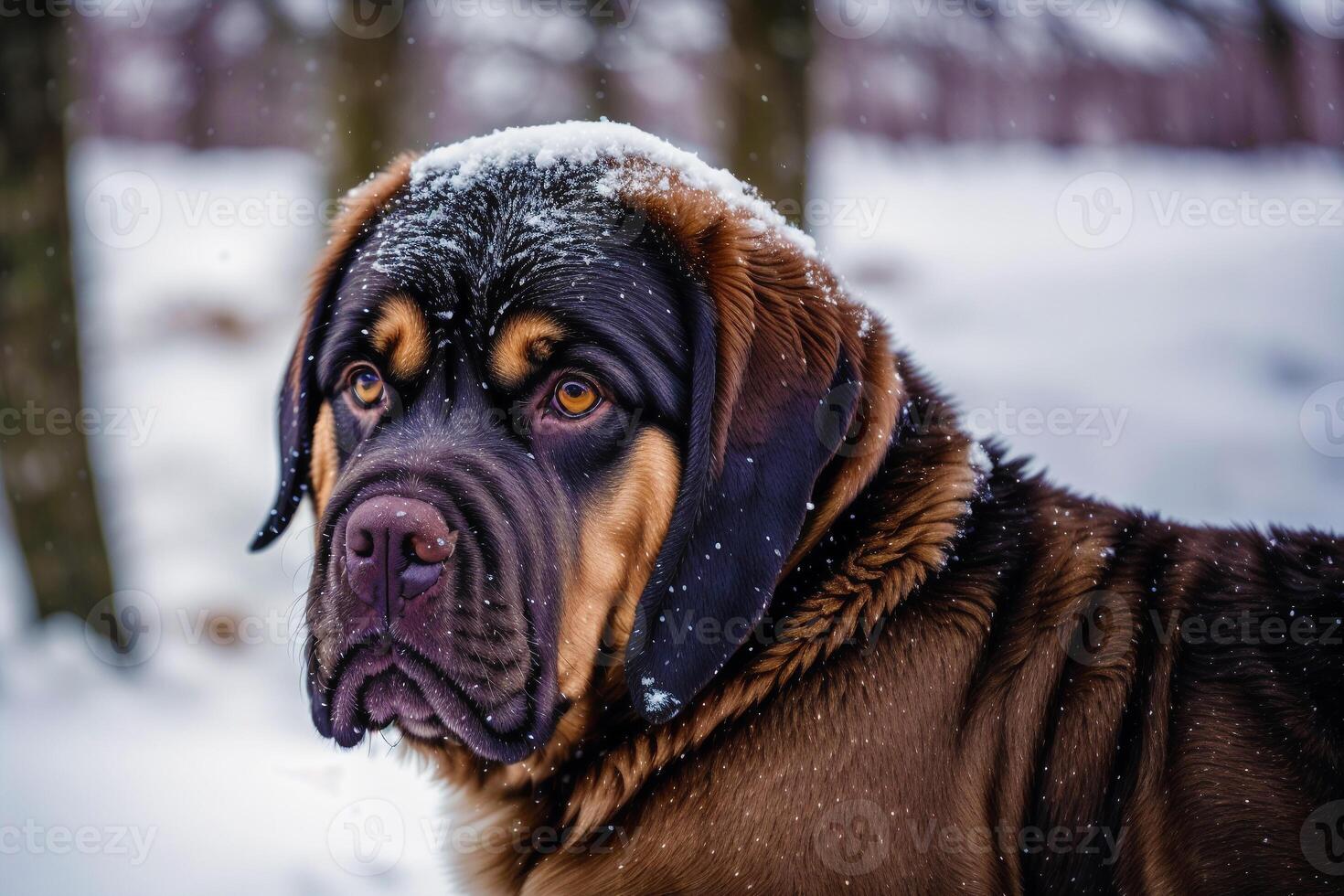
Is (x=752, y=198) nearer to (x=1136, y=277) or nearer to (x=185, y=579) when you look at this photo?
(x=185, y=579)

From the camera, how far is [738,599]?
2.56m

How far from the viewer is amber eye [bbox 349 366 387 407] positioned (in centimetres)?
295

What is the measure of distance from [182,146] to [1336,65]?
65.0 ft

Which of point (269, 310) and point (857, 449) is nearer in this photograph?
point (857, 449)

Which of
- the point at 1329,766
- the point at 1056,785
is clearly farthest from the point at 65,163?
the point at 1329,766

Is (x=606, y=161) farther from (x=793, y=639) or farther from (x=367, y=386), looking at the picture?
(x=793, y=639)

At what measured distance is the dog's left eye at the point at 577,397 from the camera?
107 inches

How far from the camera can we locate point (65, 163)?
586 centimetres
